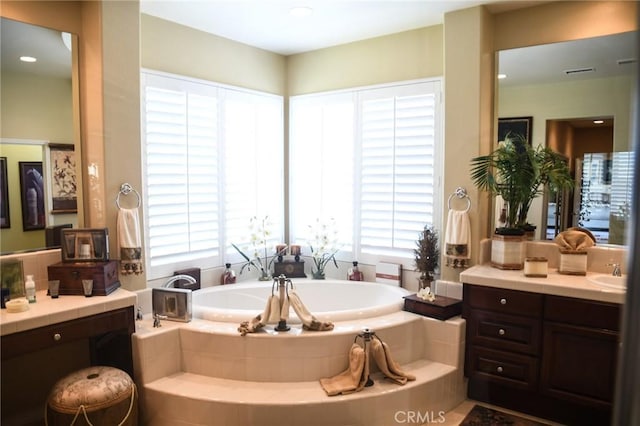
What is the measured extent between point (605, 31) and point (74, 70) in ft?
11.6

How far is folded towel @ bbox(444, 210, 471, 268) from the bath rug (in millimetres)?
1014

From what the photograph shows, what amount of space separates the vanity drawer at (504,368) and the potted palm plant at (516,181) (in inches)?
24.3

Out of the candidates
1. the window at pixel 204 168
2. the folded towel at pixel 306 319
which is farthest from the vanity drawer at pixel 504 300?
the window at pixel 204 168

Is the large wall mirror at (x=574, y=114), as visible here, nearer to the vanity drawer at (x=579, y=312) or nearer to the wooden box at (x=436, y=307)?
the vanity drawer at (x=579, y=312)

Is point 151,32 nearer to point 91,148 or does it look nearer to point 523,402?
point 91,148

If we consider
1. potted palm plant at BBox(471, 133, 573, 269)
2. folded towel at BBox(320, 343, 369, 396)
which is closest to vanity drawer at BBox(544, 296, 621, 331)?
potted palm plant at BBox(471, 133, 573, 269)

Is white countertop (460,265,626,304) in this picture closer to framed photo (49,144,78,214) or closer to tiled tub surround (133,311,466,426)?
tiled tub surround (133,311,466,426)

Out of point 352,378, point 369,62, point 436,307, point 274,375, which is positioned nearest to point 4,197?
point 274,375

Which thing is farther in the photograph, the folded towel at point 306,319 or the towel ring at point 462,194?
the towel ring at point 462,194

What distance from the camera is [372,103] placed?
4090 millimetres

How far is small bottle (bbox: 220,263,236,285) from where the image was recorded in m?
3.99

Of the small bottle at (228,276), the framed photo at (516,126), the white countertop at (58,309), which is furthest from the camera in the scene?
the small bottle at (228,276)

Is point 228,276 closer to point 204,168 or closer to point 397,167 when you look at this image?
point 204,168

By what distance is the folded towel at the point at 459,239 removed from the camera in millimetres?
3379
